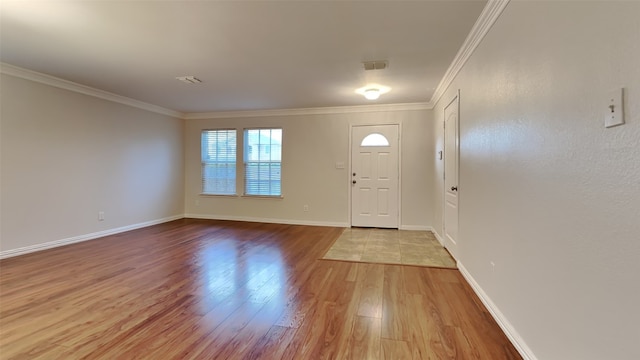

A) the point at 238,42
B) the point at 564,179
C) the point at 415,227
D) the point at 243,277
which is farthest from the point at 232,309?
the point at 415,227

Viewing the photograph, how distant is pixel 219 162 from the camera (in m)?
6.57

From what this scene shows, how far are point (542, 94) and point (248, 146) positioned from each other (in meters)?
5.54

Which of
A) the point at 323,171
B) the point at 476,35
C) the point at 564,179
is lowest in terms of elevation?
the point at 564,179

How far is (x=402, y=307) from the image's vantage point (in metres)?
2.38

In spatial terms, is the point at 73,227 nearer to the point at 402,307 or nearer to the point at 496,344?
the point at 402,307

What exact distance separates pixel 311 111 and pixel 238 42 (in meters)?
3.11

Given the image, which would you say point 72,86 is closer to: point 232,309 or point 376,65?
point 232,309

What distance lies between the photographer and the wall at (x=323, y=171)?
548 cm

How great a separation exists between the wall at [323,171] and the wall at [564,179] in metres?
3.10

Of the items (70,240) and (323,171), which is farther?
(323,171)

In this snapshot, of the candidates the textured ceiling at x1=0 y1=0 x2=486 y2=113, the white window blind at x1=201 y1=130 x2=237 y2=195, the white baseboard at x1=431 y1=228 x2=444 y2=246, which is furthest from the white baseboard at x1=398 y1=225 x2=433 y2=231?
the white window blind at x1=201 y1=130 x2=237 y2=195

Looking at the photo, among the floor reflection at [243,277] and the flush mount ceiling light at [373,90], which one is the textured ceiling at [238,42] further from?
the floor reflection at [243,277]

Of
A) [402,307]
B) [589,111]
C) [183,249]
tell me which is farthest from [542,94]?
[183,249]

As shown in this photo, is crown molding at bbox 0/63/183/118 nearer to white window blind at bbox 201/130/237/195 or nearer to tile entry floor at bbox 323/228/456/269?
white window blind at bbox 201/130/237/195
